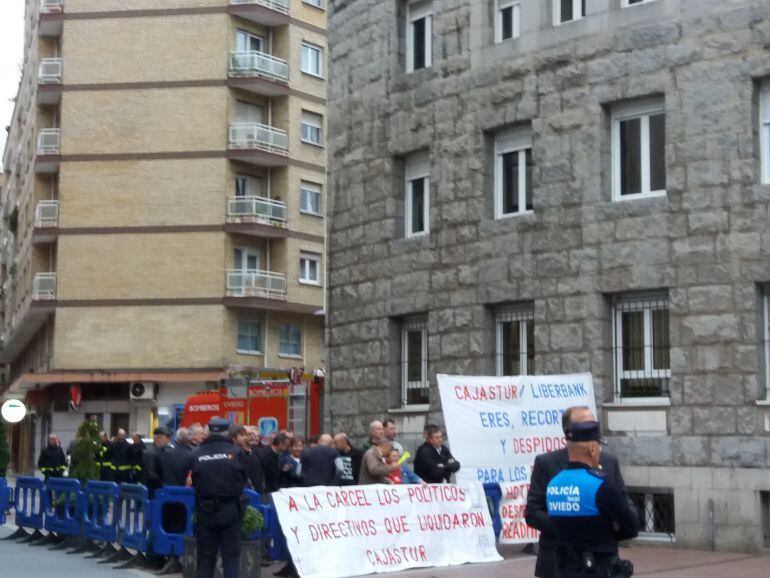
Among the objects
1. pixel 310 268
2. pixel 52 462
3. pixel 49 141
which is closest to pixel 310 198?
pixel 310 268

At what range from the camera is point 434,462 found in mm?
15922

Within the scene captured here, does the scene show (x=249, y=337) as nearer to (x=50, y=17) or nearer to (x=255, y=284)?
(x=255, y=284)

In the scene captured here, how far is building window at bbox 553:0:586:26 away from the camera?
61.3 feet

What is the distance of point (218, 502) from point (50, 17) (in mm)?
35889

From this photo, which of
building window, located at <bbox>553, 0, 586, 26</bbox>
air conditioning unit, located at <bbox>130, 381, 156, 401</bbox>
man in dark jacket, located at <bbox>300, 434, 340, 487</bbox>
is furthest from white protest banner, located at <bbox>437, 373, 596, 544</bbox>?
air conditioning unit, located at <bbox>130, 381, 156, 401</bbox>

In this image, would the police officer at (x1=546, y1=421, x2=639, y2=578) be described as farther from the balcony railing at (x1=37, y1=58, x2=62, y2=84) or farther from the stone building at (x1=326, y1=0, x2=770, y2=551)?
the balcony railing at (x1=37, y1=58, x2=62, y2=84)

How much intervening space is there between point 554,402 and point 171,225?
2816 cm

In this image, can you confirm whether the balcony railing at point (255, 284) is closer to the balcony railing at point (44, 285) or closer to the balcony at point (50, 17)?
the balcony railing at point (44, 285)

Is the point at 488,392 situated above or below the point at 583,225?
below

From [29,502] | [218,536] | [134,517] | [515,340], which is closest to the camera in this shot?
[218,536]

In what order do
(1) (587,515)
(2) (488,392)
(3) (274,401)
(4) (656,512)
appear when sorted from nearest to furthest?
(1) (587,515) → (2) (488,392) → (4) (656,512) → (3) (274,401)

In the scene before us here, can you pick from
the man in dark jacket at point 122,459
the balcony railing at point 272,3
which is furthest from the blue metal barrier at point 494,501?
the balcony railing at point 272,3

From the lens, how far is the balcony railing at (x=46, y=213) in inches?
1736

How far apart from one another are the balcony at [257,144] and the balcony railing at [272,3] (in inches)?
168
